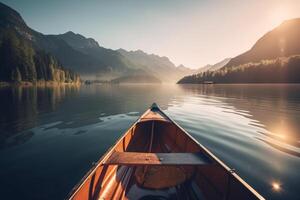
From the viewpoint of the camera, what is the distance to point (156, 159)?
569 centimetres

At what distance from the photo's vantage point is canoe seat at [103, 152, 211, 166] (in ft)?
17.4

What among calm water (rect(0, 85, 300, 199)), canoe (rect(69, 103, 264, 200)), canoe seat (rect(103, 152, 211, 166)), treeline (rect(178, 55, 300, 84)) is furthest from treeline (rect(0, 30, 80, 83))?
treeline (rect(178, 55, 300, 84))

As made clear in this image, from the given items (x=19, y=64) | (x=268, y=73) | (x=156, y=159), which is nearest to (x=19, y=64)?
(x=19, y=64)

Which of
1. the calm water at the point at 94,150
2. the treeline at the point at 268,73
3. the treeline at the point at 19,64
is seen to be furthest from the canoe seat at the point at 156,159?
the treeline at the point at 268,73

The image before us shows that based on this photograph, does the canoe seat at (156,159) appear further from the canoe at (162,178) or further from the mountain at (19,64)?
the mountain at (19,64)

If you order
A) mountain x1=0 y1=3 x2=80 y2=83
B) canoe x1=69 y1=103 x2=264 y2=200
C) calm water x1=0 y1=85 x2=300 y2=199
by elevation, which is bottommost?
calm water x1=0 y1=85 x2=300 y2=199

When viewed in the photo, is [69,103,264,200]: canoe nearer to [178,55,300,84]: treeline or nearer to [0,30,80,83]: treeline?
[0,30,80,83]: treeline

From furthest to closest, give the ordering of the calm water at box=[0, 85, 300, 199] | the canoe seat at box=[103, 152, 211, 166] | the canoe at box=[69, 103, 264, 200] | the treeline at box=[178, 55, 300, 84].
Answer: the treeline at box=[178, 55, 300, 84] < the calm water at box=[0, 85, 300, 199] < the canoe seat at box=[103, 152, 211, 166] < the canoe at box=[69, 103, 264, 200]

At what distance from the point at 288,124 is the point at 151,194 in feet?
57.4

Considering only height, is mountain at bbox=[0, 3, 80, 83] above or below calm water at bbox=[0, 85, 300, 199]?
above

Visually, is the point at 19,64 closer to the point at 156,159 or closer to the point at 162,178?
the point at 162,178

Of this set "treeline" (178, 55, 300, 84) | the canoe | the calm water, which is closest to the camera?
the canoe

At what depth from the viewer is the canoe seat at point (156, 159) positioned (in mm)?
5305

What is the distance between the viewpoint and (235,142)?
39.1ft
